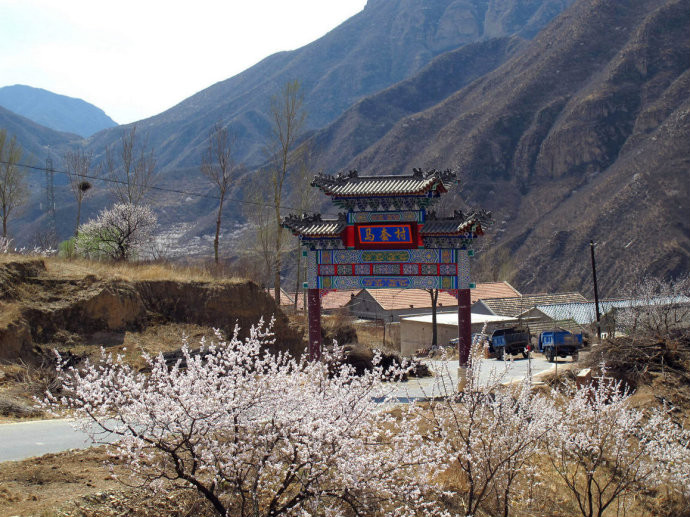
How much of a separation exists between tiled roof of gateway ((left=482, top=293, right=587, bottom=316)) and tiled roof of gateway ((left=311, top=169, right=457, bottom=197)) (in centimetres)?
2732

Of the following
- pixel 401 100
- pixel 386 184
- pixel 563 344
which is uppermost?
pixel 401 100

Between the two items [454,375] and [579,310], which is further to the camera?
[579,310]

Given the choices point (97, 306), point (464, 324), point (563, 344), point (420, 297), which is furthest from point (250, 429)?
point (420, 297)

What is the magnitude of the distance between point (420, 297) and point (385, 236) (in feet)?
114

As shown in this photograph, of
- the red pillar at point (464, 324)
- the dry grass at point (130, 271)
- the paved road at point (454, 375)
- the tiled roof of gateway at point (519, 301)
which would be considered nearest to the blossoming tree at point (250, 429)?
the paved road at point (454, 375)

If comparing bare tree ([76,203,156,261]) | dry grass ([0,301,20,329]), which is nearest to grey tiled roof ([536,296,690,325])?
bare tree ([76,203,156,261])

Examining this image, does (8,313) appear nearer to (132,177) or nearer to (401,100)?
(132,177)

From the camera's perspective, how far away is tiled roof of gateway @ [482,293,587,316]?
45.3m

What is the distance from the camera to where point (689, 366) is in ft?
61.5

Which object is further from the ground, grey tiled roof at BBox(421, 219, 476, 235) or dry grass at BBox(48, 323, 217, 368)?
grey tiled roof at BBox(421, 219, 476, 235)

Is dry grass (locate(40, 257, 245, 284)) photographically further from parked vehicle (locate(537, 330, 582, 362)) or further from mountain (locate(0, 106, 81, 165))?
mountain (locate(0, 106, 81, 165))

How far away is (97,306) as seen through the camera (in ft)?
61.8

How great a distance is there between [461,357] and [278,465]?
12.7 m

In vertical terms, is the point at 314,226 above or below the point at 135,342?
above
